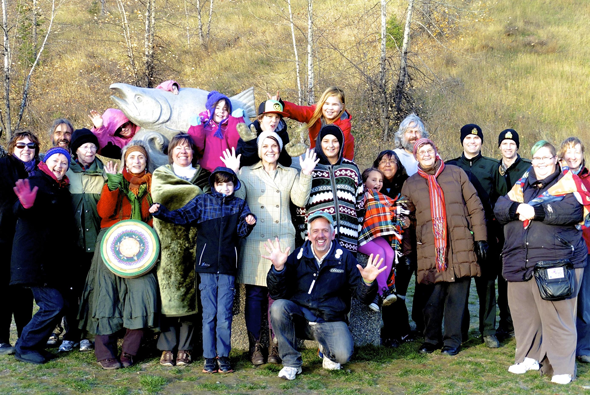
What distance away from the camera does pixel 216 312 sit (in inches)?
192

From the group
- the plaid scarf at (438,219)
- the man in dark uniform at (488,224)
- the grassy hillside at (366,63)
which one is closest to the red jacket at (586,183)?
the man in dark uniform at (488,224)

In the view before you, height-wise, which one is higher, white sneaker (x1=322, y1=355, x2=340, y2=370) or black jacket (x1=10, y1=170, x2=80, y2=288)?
black jacket (x1=10, y1=170, x2=80, y2=288)

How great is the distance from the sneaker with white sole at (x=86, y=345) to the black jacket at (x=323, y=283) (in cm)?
195

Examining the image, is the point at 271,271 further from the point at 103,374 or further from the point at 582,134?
the point at 582,134

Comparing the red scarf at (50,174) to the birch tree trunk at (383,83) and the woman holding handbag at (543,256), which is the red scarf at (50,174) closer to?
the woman holding handbag at (543,256)

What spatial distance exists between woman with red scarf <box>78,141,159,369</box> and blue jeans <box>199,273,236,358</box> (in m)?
0.49

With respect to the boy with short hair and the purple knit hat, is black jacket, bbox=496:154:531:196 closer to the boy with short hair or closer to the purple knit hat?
the boy with short hair

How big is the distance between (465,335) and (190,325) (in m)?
2.96

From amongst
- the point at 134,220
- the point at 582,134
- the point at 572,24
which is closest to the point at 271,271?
the point at 134,220

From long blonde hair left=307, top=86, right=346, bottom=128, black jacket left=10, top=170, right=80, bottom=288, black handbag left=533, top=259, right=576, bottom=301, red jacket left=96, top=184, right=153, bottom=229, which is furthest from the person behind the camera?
long blonde hair left=307, top=86, right=346, bottom=128

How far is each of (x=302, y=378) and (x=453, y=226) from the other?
81.3 inches

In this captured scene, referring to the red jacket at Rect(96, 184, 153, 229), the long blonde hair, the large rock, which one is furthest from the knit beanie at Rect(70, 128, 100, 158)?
the long blonde hair

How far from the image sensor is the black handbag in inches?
184

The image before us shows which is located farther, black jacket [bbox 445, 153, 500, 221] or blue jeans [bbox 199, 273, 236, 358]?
black jacket [bbox 445, 153, 500, 221]
